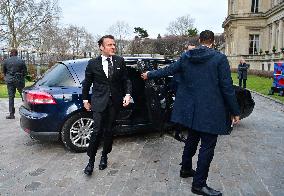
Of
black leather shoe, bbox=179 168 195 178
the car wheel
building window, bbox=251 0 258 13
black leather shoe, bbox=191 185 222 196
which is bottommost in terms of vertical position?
black leather shoe, bbox=191 185 222 196

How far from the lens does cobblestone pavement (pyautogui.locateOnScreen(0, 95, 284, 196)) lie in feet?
14.5

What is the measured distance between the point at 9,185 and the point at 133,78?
2.75 metres

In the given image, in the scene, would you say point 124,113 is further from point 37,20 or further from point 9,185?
point 37,20

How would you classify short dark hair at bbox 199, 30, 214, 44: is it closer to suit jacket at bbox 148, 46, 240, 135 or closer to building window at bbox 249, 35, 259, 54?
suit jacket at bbox 148, 46, 240, 135

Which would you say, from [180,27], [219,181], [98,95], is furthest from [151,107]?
[180,27]

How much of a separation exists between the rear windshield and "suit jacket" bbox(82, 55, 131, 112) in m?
1.13

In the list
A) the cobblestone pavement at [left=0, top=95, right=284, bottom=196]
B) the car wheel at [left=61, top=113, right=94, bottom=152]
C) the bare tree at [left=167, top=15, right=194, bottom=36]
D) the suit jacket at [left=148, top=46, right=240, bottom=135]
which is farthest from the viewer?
the bare tree at [left=167, top=15, right=194, bottom=36]

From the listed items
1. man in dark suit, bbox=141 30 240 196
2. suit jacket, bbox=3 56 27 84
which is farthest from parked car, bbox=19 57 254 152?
suit jacket, bbox=3 56 27 84

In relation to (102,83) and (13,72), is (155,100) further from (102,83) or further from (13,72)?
(13,72)

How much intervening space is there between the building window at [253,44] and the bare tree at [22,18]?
95.7 ft

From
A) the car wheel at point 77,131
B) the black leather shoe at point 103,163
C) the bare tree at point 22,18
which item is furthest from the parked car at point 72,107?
the bare tree at point 22,18

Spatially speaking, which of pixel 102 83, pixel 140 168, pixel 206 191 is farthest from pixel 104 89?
pixel 206 191

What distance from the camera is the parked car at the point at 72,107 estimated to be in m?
5.57

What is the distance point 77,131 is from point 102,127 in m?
1.18
